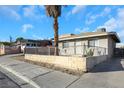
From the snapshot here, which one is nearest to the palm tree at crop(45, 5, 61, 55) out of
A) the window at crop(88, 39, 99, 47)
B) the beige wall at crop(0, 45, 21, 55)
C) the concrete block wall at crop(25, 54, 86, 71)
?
the concrete block wall at crop(25, 54, 86, 71)

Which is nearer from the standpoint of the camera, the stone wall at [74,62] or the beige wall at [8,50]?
the stone wall at [74,62]

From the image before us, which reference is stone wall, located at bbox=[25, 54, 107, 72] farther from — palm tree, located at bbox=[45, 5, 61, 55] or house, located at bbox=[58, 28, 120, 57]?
house, located at bbox=[58, 28, 120, 57]

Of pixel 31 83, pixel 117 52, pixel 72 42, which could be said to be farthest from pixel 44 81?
pixel 117 52

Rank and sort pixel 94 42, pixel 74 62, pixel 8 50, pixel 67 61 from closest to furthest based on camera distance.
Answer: pixel 74 62, pixel 67 61, pixel 94 42, pixel 8 50

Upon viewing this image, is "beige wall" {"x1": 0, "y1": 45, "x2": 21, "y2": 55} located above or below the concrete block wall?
above

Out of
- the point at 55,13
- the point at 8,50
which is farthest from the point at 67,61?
the point at 8,50

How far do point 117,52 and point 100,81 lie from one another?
1815 cm

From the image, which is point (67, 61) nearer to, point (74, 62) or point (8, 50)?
point (74, 62)

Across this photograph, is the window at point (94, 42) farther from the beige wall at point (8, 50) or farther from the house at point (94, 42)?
the beige wall at point (8, 50)

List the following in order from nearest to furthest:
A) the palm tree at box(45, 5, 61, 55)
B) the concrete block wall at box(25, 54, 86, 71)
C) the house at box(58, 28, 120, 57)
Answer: the concrete block wall at box(25, 54, 86, 71) < the palm tree at box(45, 5, 61, 55) < the house at box(58, 28, 120, 57)

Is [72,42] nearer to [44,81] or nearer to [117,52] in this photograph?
[117,52]

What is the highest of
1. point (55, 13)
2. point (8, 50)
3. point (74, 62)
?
point (55, 13)

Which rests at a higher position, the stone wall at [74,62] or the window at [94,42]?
the window at [94,42]

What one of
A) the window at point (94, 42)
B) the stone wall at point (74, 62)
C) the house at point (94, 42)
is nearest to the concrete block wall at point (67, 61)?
the stone wall at point (74, 62)
